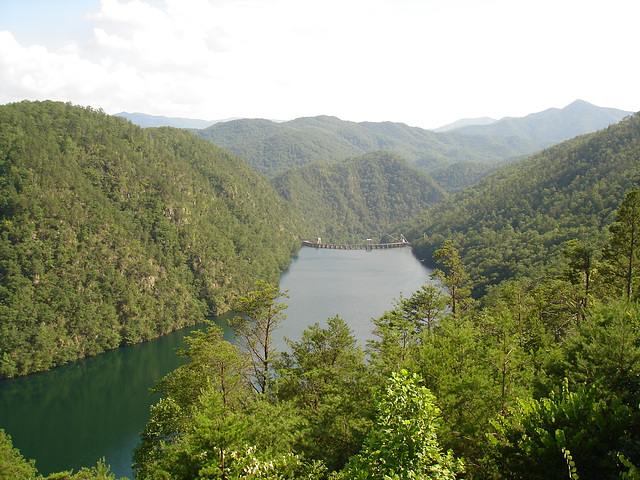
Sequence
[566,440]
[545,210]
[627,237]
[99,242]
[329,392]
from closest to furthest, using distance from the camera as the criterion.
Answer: [566,440], [329,392], [627,237], [99,242], [545,210]

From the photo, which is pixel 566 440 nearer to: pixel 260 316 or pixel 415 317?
pixel 260 316

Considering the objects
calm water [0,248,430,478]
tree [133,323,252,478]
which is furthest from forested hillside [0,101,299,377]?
tree [133,323,252,478]

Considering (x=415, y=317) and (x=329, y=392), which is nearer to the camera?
(x=329, y=392)

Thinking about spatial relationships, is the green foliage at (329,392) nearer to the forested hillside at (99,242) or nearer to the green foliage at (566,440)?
the green foliage at (566,440)

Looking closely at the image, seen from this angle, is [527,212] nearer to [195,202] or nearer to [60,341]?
[195,202]

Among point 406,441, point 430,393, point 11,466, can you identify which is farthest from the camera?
point 11,466

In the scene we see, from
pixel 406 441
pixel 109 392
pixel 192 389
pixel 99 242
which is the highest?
pixel 406 441

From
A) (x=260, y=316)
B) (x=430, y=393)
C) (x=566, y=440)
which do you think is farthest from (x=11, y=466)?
(x=566, y=440)

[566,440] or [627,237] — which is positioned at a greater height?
[627,237]

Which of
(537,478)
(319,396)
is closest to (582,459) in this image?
(537,478)
